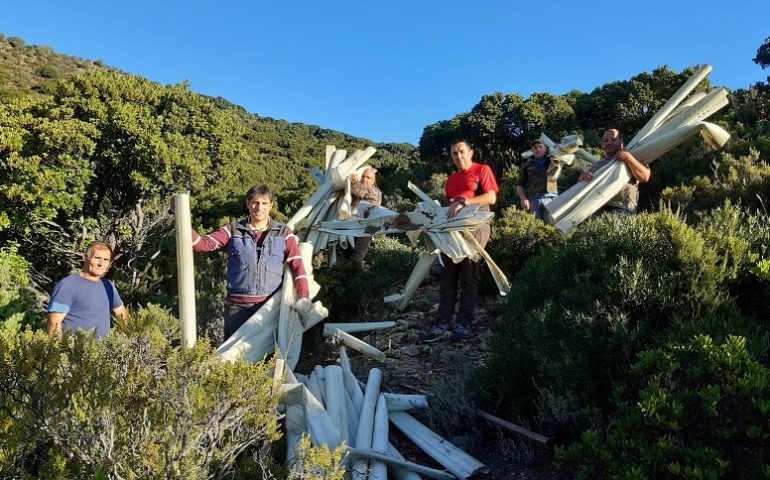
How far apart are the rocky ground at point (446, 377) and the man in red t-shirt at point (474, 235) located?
0.22 metres

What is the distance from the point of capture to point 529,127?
19344 mm

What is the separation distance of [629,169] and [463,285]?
7.85ft

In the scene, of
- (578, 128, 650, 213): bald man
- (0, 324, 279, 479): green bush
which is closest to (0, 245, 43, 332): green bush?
(0, 324, 279, 479): green bush

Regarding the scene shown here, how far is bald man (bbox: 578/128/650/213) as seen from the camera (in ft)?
18.0

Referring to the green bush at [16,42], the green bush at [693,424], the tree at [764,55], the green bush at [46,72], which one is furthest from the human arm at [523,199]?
the green bush at [16,42]

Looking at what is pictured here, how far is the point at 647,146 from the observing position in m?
5.69

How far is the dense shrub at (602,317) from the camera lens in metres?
2.87

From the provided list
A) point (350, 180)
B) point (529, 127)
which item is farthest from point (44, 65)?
point (350, 180)

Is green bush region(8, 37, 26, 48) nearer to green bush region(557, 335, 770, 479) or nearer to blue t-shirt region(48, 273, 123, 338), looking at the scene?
blue t-shirt region(48, 273, 123, 338)

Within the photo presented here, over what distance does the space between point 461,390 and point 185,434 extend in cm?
181

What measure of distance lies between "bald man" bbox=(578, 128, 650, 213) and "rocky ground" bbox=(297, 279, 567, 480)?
64.9 inches

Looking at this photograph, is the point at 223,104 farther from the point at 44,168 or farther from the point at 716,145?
the point at 716,145

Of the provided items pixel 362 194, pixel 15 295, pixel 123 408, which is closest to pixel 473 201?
pixel 362 194

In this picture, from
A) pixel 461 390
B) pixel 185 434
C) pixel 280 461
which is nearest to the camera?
pixel 185 434
